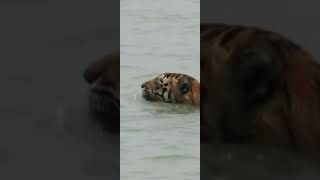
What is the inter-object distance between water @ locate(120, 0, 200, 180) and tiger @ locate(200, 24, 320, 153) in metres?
0.08

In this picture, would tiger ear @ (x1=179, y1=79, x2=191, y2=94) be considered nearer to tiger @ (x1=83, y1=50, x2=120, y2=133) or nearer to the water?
the water

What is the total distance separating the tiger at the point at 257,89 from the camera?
152 cm

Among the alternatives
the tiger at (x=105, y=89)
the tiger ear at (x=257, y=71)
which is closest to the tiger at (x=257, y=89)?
the tiger ear at (x=257, y=71)

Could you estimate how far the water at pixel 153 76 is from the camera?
1.58m

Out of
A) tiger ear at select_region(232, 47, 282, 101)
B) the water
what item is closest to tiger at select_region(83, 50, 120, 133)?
the water

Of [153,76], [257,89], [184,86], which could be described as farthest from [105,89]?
[257,89]

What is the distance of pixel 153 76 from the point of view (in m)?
1.58

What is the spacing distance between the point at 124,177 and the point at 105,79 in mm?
372

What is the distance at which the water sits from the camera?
1.58 meters

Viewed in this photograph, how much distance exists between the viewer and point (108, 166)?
157cm

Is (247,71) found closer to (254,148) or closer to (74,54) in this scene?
(254,148)

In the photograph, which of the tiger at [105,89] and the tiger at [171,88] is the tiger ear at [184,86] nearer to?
the tiger at [171,88]

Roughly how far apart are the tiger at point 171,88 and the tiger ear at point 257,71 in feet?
0.54

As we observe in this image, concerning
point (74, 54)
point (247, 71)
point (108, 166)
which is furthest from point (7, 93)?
point (247, 71)
